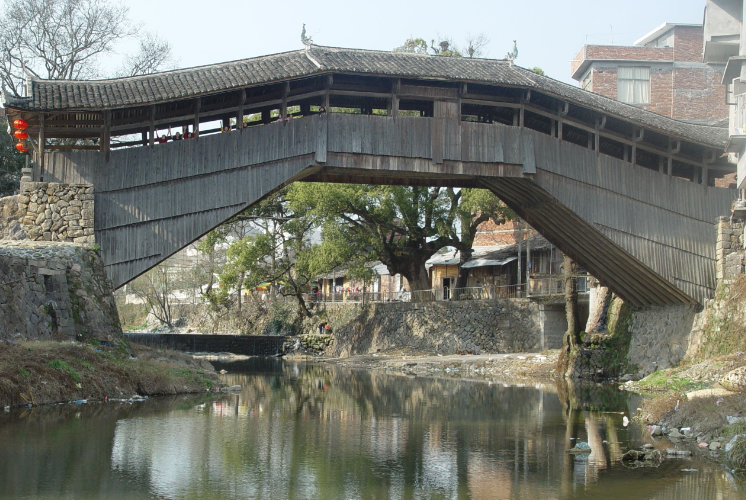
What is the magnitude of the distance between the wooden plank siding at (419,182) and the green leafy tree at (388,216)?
9.27 meters

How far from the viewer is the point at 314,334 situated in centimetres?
3622

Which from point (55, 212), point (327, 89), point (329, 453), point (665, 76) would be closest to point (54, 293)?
point (55, 212)

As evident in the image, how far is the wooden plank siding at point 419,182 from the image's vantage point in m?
17.6

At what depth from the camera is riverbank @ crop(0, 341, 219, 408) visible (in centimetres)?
1260

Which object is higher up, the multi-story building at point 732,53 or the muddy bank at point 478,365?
the multi-story building at point 732,53

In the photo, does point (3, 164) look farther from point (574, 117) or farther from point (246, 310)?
point (574, 117)

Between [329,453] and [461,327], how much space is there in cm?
2174

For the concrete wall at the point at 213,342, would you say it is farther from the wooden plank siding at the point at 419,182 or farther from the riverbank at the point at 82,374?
the riverbank at the point at 82,374

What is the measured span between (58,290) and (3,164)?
15.2 m

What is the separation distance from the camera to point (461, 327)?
31344 mm

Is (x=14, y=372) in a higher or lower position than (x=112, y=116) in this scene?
lower

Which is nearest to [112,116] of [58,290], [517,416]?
[58,290]

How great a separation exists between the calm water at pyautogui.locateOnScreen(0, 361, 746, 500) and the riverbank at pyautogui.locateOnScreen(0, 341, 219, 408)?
57cm

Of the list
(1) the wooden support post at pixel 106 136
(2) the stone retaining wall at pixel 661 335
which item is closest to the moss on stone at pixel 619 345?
(2) the stone retaining wall at pixel 661 335
